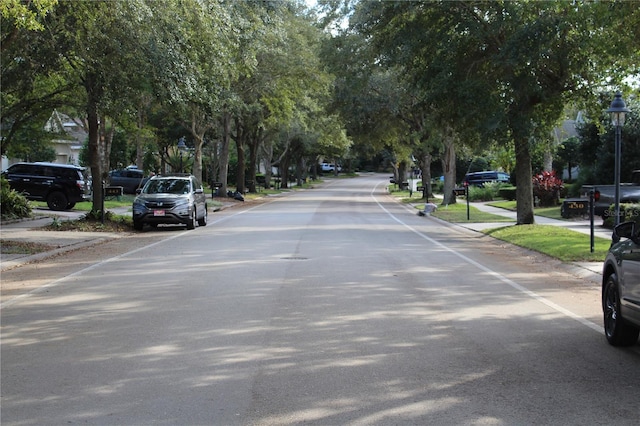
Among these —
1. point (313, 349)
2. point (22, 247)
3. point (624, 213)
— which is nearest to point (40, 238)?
point (22, 247)

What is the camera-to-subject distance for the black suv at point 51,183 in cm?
3097

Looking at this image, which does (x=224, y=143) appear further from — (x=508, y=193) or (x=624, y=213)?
(x=624, y=213)

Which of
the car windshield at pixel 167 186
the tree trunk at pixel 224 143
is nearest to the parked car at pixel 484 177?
the tree trunk at pixel 224 143

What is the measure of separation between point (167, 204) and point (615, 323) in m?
17.1

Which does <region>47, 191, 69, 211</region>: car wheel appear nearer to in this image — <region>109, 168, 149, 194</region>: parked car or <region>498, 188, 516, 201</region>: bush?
<region>109, 168, 149, 194</region>: parked car

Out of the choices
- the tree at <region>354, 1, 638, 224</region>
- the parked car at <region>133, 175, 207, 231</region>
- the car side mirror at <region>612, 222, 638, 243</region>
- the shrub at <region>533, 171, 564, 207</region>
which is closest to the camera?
the car side mirror at <region>612, 222, 638, 243</region>

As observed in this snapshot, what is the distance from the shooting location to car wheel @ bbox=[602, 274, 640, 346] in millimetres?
7223

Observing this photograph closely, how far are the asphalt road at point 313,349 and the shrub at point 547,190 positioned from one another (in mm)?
22373

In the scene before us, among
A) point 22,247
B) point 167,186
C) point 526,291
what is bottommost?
point 526,291

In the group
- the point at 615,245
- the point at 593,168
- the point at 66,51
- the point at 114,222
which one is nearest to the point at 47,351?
the point at 615,245

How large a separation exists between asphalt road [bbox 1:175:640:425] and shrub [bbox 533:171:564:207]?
22373 mm

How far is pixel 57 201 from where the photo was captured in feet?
102

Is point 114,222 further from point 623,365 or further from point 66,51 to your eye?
point 623,365

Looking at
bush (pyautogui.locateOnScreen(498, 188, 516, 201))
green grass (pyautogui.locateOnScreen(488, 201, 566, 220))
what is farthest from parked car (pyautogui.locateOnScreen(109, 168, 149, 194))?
green grass (pyautogui.locateOnScreen(488, 201, 566, 220))
